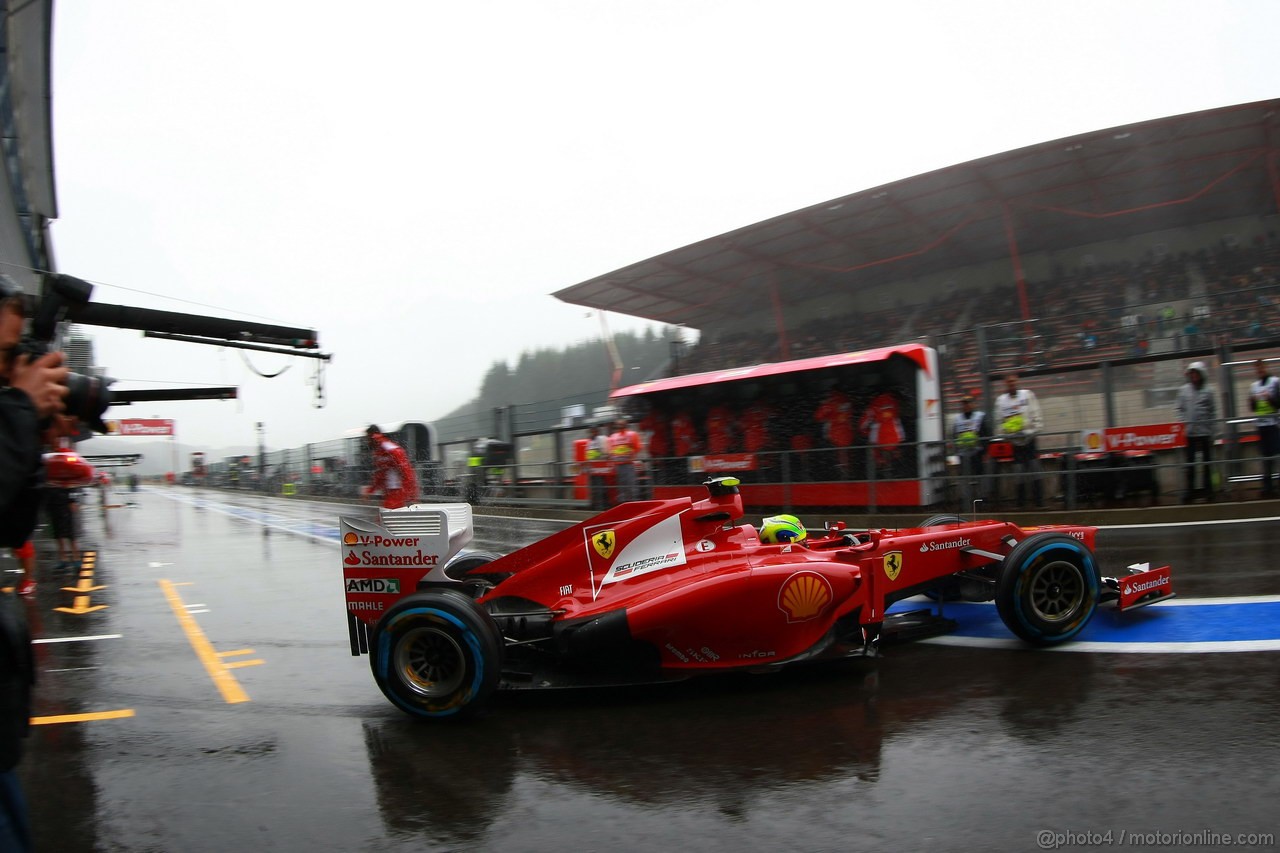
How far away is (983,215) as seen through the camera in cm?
2700

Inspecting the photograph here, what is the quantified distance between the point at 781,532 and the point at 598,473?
11711mm

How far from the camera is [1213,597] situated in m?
5.95

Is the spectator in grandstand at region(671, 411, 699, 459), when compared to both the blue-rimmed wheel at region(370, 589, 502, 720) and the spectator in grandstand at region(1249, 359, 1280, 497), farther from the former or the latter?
the blue-rimmed wheel at region(370, 589, 502, 720)

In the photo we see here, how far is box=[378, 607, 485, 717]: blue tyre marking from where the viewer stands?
4348mm

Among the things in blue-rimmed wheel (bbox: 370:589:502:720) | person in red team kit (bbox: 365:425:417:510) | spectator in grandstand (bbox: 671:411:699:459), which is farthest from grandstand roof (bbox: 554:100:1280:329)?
blue-rimmed wheel (bbox: 370:589:502:720)

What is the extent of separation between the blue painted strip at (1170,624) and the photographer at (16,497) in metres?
4.90

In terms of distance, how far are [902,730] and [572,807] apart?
5.12 feet

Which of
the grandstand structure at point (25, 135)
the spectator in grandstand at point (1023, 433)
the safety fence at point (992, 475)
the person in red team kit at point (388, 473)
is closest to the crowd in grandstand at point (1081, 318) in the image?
the spectator in grandstand at point (1023, 433)

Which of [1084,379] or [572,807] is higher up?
[1084,379]

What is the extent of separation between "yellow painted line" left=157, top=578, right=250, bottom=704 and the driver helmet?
3.30 m

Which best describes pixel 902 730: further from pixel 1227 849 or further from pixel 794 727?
pixel 1227 849

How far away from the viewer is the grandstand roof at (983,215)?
22969mm

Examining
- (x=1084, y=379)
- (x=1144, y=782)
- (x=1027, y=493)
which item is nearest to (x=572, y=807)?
(x=1144, y=782)

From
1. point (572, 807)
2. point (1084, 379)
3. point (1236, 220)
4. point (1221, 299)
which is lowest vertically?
point (572, 807)
